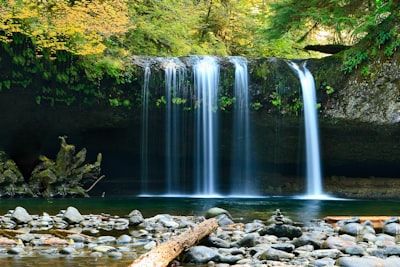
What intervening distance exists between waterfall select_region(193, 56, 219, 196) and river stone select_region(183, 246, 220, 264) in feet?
33.8

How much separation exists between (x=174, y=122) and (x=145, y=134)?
3.87 feet

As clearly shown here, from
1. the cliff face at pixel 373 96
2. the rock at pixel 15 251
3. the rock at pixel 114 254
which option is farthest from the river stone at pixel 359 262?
the cliff face at pixel 373 96

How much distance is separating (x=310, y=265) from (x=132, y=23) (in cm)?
1290

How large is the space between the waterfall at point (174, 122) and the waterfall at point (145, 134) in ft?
1.95

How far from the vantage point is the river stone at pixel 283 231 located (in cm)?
577

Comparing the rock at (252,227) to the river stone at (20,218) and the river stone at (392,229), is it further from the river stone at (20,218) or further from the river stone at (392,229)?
the river stone at (20,218)

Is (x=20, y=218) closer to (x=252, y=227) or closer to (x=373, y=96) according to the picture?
(x=252, y=227)

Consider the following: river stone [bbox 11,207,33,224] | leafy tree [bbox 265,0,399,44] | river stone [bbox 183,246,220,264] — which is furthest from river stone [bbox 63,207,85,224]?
leafy tree [bbox 265,0,399,44]

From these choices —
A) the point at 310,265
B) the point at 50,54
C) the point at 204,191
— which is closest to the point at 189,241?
the point at 310,265

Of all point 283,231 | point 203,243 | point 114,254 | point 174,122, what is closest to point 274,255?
point 203,243

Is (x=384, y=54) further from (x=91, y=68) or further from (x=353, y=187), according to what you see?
(x=91, y=68)

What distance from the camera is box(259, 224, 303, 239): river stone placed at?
18.9 ft

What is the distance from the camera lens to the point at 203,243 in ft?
17.1

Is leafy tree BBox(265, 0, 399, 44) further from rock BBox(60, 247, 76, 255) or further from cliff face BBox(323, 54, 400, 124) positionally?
rock BBox(60, 247, 76, 255)
